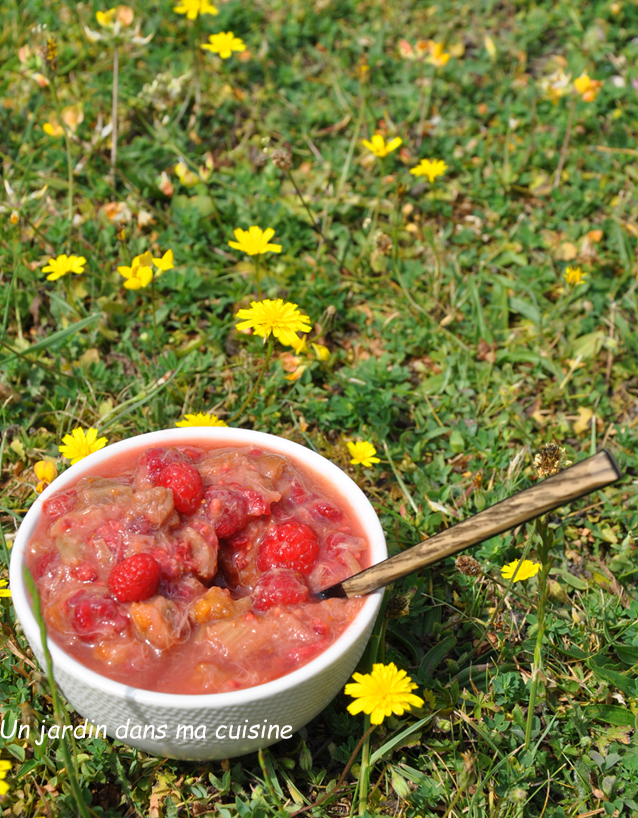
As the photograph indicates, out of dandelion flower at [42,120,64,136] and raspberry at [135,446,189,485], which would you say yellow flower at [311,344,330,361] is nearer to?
raspberry at [135,446,189,485]

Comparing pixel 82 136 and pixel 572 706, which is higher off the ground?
pixel 82 136

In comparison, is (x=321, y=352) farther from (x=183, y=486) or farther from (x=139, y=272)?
(x=183, y=486)

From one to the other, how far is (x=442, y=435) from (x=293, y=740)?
1.56 metres

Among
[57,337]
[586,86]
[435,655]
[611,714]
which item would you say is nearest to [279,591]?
[435,655]

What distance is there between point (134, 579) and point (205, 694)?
35 centimetres


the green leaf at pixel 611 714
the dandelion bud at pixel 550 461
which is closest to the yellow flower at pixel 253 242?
the dandelion bud at pixel 550 461

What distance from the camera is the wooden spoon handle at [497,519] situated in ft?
5.50

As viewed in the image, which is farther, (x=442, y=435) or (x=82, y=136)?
(x=82, y=136)

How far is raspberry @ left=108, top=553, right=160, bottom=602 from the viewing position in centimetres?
200

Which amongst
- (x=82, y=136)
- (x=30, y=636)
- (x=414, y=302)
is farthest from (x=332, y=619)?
(x=82, y=136)

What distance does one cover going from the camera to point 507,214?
454 centimetres

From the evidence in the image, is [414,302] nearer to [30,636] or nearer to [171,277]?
[171,277]

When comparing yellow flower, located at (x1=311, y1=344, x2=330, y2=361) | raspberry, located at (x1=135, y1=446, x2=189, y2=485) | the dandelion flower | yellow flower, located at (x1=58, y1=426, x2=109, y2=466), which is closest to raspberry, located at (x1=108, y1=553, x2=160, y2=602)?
raspberry, located at (x1=135, y1=446, x2=189, y2=485)

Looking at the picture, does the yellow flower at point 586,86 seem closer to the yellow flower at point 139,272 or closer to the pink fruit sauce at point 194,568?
the yellow flower at point 139,272
